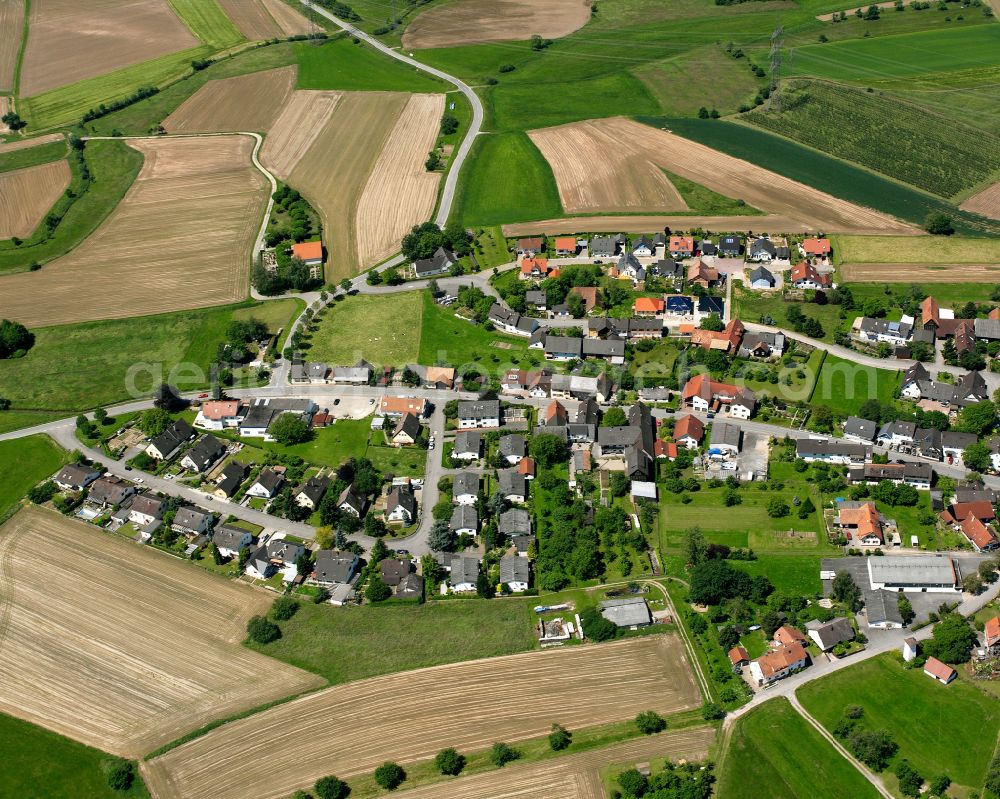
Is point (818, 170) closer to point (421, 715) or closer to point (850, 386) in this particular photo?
point (850, 386)

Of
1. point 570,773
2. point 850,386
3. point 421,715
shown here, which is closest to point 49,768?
point 421,715

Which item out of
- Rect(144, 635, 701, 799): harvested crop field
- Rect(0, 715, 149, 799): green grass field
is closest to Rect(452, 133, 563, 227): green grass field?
Rect(144, 635, 701, 799): harvested crop field

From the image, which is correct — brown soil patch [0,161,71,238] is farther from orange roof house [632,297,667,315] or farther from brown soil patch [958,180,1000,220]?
brown soil patch [958,180,1000,220]

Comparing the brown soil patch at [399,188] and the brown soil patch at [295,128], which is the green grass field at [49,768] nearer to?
the brown soil patch at [399,188]

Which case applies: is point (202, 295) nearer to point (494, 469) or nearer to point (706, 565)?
point (494, 469)

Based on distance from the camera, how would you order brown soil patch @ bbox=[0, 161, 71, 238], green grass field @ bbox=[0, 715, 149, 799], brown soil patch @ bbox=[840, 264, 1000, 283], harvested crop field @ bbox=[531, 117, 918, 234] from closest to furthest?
green grass field @ bbox=[0, 715, 149, 799] → brown soil patch @ bbox=[840, 264, 1000, 283] → harvested crop field @ bbox=[531, 117, 918, 234] → brown soil patch @ bbox=[0, 161, 71, 238]
